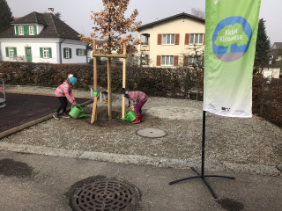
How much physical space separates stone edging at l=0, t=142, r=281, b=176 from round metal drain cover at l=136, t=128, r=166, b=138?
4.47 feet

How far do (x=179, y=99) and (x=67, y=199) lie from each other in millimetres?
8801

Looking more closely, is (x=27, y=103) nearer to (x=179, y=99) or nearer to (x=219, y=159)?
(x=179, y=99)

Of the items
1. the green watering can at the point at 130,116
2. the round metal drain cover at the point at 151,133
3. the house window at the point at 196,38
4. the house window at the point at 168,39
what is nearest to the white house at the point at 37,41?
the house window at the point at 168,39

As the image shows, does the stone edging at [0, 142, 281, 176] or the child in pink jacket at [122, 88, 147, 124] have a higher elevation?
the child in pink jacket at [122, 88, 147, 124]

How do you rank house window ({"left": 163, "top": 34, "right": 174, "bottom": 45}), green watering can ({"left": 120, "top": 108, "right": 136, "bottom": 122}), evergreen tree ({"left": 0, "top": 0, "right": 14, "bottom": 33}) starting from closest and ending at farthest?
green watering can ({"left": 120, "top": 108, "right": 136, "bottom": 122})
house window ({"left": 163, "top": 34, "right": 174, "bottom": 45})
evergreen tree ({"left": 0, "top": 0, "right": 14, "bottom": 33})

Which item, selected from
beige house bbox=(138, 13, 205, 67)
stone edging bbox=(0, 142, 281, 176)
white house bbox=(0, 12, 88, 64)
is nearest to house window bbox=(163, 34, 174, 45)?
beige house bbox=(138, 13, 205, 67)

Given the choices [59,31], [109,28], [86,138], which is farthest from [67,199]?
[59,31]

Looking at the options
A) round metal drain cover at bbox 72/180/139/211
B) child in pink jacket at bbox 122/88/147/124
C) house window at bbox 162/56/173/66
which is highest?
house window at bbox 162/56/173/66

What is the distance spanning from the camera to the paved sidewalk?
300 centimetres

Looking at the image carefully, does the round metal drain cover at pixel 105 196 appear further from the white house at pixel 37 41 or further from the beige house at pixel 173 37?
the white house at pixel 37 41

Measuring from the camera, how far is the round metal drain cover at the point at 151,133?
19.0ft

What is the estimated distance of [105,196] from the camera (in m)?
3.21

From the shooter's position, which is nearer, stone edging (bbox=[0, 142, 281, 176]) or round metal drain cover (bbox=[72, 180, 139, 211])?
round metal drain cover (bbox=[72, 180, 139, 211])

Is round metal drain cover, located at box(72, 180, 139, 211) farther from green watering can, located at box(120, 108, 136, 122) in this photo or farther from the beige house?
the beige house
